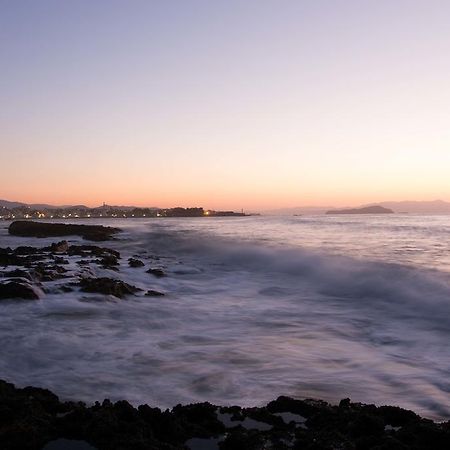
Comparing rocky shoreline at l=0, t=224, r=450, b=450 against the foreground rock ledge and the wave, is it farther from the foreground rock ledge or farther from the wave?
the wave

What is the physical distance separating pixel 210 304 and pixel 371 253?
14.2m

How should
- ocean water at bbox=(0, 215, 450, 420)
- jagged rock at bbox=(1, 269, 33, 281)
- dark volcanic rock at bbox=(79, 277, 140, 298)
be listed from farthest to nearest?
jagged rock at bbox=(1, 269, 33, 281) → dark volcanic rock at bbox=(79, 277, 140, 298) → ocean water at bbox=(0, 215, 450, 420)

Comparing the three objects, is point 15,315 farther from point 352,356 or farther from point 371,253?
point 371,253

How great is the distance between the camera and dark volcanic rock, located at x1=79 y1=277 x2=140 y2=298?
11609mm

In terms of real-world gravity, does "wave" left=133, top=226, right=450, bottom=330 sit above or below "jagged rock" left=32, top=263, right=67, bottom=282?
below

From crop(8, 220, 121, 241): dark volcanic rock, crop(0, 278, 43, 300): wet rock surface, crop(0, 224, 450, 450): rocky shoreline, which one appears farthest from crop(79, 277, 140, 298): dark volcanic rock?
crop(8, 220, 121, 241): dark volcanic rock

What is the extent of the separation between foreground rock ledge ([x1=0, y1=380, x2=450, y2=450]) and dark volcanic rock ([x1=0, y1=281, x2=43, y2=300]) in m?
6.21

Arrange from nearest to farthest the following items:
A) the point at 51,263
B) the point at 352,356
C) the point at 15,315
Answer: the point at 352,356 < the point at 15,315 < the point at 51,263

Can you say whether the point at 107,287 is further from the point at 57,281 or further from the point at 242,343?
the point at 242,343

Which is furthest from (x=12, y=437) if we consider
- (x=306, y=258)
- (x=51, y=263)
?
(x=306, y=258)

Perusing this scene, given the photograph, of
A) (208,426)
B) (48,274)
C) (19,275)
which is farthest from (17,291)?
(208,426)

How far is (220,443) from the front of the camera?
13.0 ft

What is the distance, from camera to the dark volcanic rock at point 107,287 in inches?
457

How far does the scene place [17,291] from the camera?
10.6 metres
